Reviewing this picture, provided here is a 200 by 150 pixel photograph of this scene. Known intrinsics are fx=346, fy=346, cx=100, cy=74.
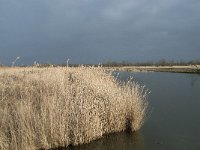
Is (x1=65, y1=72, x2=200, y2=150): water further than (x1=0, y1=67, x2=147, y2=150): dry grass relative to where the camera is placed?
Yes

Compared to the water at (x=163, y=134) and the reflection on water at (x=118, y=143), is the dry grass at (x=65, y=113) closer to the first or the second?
the reflection on water at (x=118, y=143)

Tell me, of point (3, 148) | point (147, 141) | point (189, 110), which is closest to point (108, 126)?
point (147, 141)

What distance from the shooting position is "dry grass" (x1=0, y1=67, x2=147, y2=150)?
29.0ft

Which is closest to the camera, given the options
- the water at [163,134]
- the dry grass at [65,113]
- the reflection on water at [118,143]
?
the dry grass at [65,113]

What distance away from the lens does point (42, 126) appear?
8945mm

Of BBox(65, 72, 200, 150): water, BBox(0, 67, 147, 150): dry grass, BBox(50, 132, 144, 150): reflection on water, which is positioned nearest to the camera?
BBox(0, 67, 147, 150): dry grass

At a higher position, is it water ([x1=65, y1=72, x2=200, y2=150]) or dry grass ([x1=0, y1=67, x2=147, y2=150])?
dry grass ([x1=0, y1=67, x2=147, y2=150])

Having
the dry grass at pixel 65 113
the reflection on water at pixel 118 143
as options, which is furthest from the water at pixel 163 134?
the dry grass at pixel 65 113

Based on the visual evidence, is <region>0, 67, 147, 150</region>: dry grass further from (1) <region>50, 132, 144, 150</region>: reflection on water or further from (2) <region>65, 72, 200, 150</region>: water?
(2) <region>65, 72, 200, 150</region>: water

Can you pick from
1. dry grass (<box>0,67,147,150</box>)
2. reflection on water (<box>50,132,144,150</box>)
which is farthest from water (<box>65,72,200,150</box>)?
dry grass (<box>0,67,147,150</box>)

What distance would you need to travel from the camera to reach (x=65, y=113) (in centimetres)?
945

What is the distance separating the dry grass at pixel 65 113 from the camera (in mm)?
8836

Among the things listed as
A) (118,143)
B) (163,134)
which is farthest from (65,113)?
(163,134)

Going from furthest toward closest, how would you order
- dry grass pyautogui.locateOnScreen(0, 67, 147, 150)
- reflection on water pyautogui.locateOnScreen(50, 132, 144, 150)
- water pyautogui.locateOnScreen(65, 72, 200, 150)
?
1. water pyautogui.locateOnScreen(65, 72, 200, 150)
2. reflection on water pyautogui.locateOnScreen(50, 132, 144, 150)
3. dry grass pyautogui.locateOnScreen(0, 67, 147, 150)
